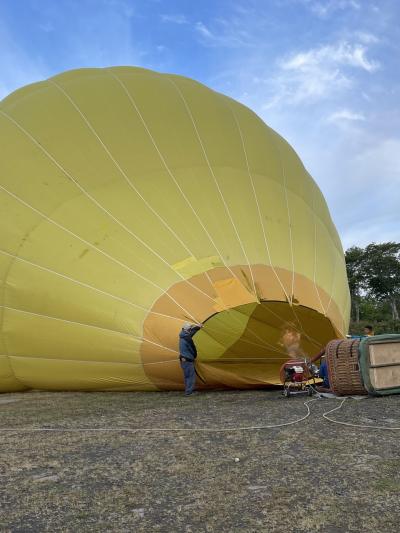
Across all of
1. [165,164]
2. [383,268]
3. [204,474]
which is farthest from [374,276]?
[204,474]

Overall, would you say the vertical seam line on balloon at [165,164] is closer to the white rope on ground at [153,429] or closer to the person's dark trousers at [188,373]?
the person's dark trousers at [188,373]

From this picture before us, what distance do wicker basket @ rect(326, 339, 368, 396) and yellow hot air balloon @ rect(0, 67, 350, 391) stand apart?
0.59 metres

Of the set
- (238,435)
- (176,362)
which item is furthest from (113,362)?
(238,435)

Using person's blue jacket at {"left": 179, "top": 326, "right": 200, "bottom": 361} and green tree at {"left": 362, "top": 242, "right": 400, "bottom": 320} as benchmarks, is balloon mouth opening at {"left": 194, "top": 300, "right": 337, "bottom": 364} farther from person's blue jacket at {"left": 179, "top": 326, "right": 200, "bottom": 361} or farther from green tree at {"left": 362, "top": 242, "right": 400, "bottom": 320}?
green tree at {"left": 362, "top": 242, "right": 400, "bottom": 320}

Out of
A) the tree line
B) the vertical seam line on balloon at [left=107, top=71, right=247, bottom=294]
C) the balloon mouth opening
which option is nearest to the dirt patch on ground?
the balloon mouth opening

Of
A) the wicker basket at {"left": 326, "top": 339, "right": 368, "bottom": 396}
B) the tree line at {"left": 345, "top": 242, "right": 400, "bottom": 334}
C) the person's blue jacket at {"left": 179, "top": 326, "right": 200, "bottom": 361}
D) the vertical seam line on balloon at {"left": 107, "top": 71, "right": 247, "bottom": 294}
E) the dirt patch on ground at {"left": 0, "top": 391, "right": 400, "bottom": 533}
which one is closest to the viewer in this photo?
the dirt patch on ground at {"left": 0, "top": 391, "right": 400, "bottom": 533}

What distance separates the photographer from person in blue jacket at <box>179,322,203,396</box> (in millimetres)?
5465

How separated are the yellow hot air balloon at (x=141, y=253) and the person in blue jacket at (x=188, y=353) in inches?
4.1

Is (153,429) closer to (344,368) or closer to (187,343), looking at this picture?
(187,343)

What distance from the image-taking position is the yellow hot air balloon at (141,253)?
570 centimetres

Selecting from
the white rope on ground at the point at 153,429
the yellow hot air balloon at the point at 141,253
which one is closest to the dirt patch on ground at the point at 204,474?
the white rope on ground at the point at 153,429

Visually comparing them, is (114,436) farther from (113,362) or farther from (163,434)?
(113,362)

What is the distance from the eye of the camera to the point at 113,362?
5.82 meters

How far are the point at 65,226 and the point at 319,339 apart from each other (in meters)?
3.33
